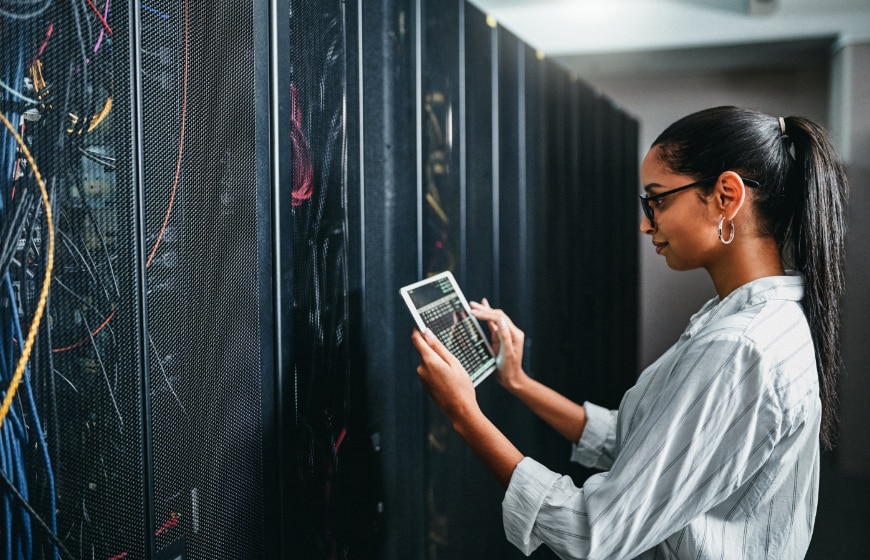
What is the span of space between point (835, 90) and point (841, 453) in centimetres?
215

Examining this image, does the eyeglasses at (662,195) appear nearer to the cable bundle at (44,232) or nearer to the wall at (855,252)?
the cable bundle at (44,232)

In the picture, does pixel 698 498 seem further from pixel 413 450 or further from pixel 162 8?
pixel 162 8

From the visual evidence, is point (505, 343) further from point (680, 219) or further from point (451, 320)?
point (680, 219)

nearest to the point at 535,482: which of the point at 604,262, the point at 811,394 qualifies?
the point at 811,394

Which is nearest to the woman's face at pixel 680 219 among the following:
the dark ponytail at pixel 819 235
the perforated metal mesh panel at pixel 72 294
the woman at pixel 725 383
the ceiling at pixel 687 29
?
the woman at pixel 725 383

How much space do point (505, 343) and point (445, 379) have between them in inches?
14.4

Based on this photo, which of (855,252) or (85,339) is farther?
(855,252)

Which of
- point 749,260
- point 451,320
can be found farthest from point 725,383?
point 451,320

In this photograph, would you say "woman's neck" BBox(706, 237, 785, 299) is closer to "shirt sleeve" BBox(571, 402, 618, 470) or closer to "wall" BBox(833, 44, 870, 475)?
"shirt sleeve" BBox(571, 402, 618, 470)

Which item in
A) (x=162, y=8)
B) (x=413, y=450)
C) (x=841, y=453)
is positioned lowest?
(x=841, y=453)

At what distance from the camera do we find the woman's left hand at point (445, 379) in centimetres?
110

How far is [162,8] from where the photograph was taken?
0.80 meters

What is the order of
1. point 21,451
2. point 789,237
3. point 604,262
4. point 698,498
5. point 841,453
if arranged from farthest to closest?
point 841,453
point 604,262
point 789,237
point 698,498
point 21,451

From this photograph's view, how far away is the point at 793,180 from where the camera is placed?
1.06 metres
